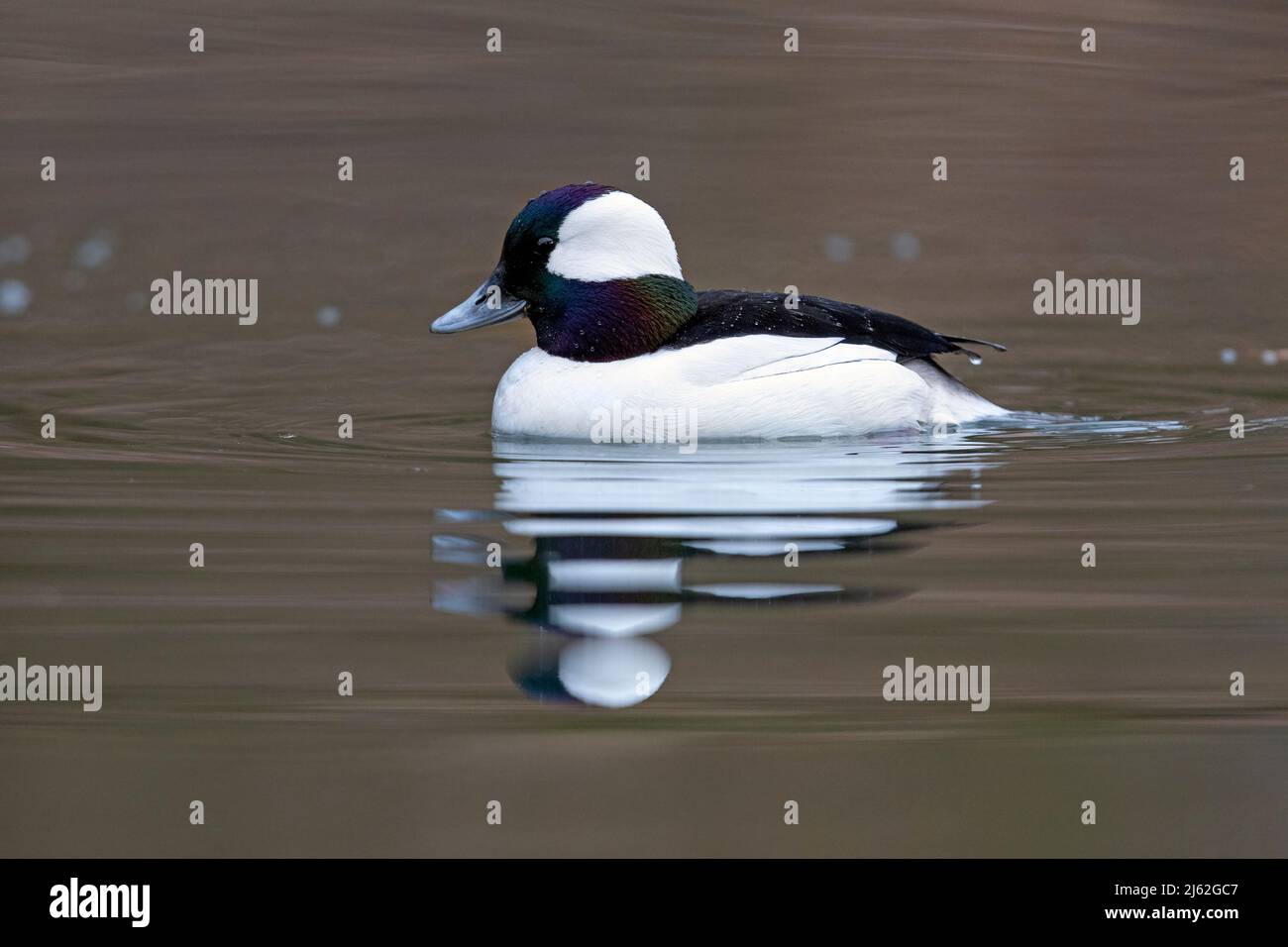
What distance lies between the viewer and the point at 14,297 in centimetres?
1212

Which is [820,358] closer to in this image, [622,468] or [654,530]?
[622,468]

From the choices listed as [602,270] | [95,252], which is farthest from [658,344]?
[95,252]

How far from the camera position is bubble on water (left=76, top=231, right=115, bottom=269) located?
12.8m

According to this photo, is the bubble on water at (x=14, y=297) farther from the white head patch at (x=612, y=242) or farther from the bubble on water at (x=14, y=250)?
the white head patch at (x=612, y=242)

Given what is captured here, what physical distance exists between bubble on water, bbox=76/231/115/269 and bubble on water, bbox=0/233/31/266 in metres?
0.40

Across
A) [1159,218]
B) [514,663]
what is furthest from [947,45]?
[514,663]

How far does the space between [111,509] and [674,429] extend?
2.31m

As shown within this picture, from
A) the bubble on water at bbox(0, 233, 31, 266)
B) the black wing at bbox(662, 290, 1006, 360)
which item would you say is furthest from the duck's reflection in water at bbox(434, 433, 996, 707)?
the bubble on water at bbox(0, 233, 31, 266)

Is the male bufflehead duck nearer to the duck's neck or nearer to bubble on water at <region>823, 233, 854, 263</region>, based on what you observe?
the duck's neck

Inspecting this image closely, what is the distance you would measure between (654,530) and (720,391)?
1.86 m

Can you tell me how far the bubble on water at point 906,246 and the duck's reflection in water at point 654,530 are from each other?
4.87 metres

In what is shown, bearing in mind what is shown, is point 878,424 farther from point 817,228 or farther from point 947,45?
point 947,45

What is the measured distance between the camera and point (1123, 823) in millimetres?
4070

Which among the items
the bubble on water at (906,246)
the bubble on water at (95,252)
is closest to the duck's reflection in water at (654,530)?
the bubble on water at (906,246)
